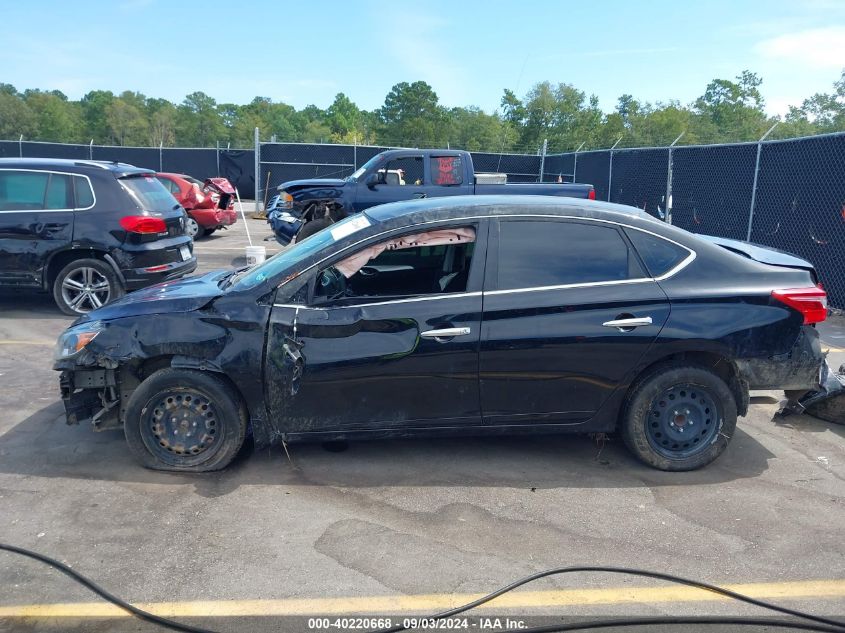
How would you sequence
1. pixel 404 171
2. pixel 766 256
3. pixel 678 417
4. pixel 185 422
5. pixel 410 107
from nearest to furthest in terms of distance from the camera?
pixel 185 422 < pixel 678 417 < pixel 766 256 < pixel 404 171 < pixel 410 107

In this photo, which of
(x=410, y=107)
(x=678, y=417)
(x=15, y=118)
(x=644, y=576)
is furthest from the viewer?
(x=410, y=107)

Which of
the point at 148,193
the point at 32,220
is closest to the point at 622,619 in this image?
the point at 148,193

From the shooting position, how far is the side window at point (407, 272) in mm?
4387

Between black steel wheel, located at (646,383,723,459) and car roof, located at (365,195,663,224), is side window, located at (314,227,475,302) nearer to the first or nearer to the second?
car roof, located at (365,195,663,224)

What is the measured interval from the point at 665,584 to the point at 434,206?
256 centimetres

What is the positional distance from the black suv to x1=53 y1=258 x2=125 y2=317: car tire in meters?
0.01

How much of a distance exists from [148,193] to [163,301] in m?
4.82

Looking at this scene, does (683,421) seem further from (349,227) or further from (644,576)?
(349,227)

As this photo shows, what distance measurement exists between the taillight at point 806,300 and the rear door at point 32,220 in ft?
24.4

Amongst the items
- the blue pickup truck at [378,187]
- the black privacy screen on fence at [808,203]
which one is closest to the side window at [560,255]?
the black privacy screen on fence at [808,203]

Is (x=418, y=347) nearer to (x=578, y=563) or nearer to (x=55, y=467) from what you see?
(x=578, y=563)

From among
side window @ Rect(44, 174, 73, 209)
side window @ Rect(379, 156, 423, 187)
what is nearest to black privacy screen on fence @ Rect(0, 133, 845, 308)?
side window @ Rect(379, 156, 423, 187)

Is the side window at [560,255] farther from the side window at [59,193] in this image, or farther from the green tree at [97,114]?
the green tree at [97,114]

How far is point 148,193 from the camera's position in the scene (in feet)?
28.7
